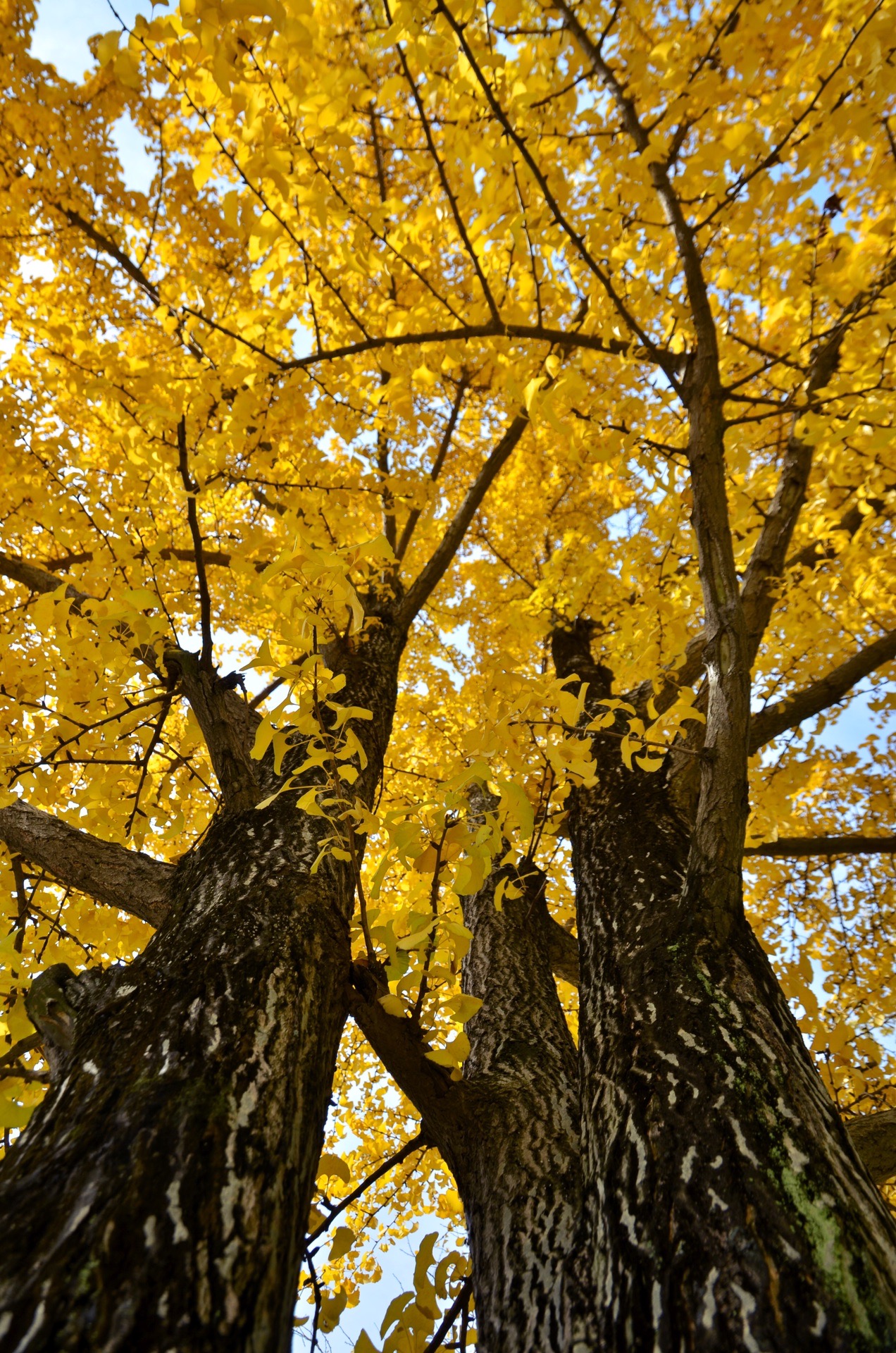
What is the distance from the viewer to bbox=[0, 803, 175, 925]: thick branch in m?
2.26

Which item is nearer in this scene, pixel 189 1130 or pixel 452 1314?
pixel 189 1130

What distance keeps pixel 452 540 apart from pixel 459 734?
154 cm

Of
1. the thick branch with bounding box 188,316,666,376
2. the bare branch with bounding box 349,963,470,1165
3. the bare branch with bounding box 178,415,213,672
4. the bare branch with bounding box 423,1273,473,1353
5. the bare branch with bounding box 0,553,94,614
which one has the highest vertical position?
the bare branch with bounding box 0,553,94,614

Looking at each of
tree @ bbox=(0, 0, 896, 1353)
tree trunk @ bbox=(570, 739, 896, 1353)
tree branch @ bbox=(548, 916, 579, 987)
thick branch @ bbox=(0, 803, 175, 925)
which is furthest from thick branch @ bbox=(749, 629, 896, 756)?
thick branch @ bbox=(0, 803, 175, 925)

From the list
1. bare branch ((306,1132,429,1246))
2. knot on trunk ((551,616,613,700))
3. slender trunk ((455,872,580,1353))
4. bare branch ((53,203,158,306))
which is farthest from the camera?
knot on trunk ((551,616,613,700))

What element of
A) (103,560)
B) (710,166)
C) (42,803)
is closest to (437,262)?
(710,166)

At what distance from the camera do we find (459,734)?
5195 mm

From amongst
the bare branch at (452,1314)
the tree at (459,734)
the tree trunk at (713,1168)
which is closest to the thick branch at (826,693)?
the tree at (459,734)

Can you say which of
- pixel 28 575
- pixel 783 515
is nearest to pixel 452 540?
pixel 783 515

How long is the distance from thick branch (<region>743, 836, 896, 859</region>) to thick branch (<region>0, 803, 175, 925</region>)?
2.79m

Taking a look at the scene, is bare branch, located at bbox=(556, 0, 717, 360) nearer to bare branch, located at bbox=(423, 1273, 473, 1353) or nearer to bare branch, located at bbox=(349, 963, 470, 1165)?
bare branch, located at bbox=(349, 963, 470, 1165)

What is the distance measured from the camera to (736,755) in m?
1.78

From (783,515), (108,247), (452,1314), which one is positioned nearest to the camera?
(452,1314)

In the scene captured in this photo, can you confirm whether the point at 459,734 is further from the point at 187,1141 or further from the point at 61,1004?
the point at 187,1141
